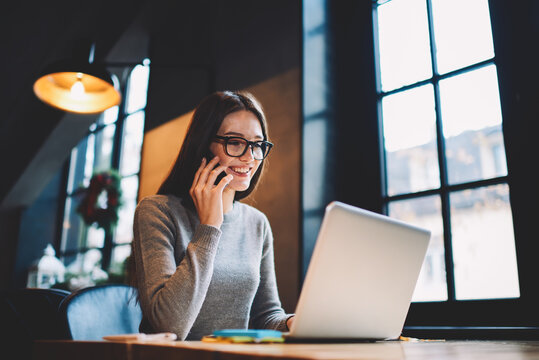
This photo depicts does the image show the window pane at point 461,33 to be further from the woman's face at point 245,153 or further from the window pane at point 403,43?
the woman's face at point 245,153

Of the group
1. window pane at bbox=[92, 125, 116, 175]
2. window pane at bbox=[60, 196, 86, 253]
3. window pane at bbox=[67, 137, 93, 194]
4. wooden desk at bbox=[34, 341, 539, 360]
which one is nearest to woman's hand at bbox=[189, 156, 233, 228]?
wooden desk at bbox=[34, 341, 539, 360]

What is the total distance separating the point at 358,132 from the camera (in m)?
2.35

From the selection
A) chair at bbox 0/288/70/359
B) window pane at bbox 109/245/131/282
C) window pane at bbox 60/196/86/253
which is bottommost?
chair at bbox 0/288/70/359

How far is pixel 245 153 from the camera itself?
1.46 m

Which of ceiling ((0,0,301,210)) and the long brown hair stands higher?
ceiling ((0,0,301,210))

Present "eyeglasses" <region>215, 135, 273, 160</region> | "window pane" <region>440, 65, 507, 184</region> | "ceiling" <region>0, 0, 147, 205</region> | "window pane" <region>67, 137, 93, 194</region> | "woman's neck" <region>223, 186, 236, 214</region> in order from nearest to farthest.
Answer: "eyeglasses" <region>215, 135, 273, 160</region>
"woman's neck" <region>223, 186, 236, 214</region>
"window pane" <region>440, 65, 507, 184</region>
"ceiling" <region>0, 0, 147, 205</region>
"window pane" <region>67, 137, 93, 194</region>

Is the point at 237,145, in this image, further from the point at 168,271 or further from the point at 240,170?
the point at 168,271

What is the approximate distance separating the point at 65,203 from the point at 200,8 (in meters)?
2.77

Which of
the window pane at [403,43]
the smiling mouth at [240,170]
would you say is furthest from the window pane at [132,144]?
the smiling mouth at [240,170]

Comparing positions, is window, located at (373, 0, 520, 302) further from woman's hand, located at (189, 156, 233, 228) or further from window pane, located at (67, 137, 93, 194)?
window pane, located at (67, 137, 93, 194)

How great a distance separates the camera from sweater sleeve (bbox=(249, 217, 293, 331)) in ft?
4.86

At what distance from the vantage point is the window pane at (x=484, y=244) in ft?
5.84

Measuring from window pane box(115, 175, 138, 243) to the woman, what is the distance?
2589mm

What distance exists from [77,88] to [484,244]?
2.25 metres
